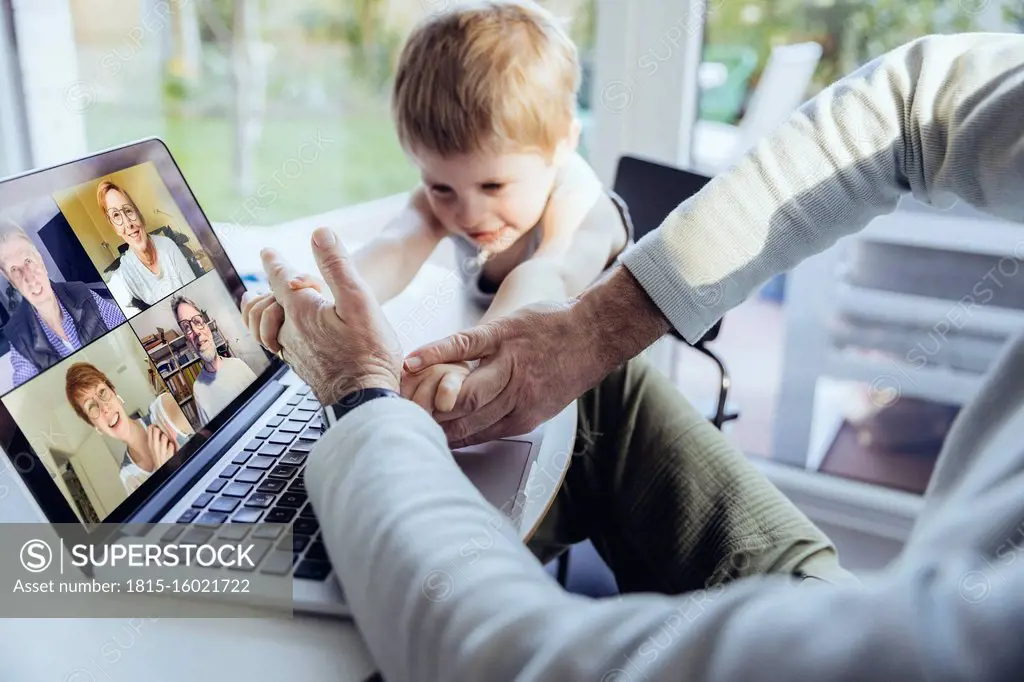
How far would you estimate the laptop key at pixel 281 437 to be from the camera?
0.78m

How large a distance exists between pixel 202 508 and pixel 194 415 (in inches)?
5.2

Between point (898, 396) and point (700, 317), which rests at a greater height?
point (700, 317)

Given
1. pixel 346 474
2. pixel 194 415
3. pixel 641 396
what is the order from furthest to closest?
pixel 641 396 < pixel 194 415 < pixel 346 474

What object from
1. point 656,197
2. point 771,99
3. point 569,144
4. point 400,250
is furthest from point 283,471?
point 771,99

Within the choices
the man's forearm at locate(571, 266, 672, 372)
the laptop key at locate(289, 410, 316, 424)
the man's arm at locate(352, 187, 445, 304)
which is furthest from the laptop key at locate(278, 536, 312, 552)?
the man's arm at locate(352, 187, 445, 304)

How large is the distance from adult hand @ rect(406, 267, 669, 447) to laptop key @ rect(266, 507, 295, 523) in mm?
199

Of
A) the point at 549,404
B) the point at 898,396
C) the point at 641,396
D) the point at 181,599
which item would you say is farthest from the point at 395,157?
the point at 181,599

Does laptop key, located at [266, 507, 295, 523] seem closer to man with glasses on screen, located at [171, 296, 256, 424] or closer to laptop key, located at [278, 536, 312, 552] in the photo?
laptop key, located at [278, 536, 312, 552]

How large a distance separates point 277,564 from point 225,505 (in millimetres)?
100

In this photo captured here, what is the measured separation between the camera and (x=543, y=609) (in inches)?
16.6

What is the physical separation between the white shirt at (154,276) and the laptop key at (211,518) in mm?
224

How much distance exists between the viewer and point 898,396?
1767 millimetres

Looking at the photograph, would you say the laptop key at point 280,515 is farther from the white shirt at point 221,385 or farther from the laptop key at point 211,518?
the white shirt at point 221,385

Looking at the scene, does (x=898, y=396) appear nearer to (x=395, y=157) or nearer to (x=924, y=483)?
(x=924, y=483)
